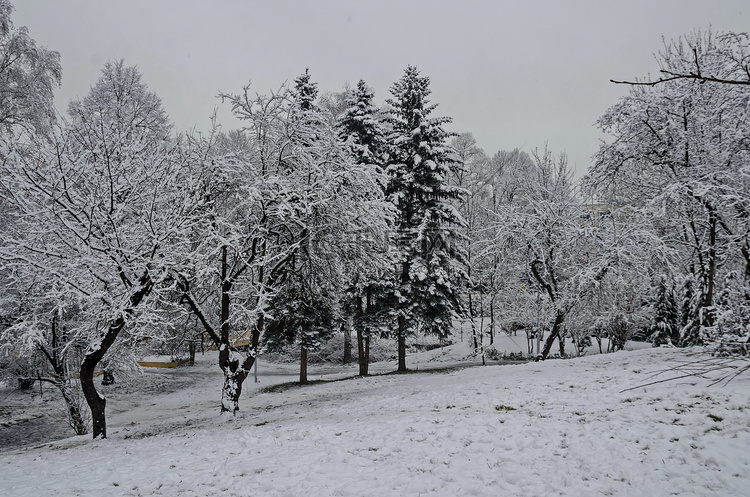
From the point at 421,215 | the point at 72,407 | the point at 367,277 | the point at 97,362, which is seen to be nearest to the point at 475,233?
the point at 421,215

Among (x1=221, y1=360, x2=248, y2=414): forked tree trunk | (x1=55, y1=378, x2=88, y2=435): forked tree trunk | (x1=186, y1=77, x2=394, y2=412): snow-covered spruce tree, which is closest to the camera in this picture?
(x1=186, y1=77, x2=394, y2=412): snow-covered spruce tree

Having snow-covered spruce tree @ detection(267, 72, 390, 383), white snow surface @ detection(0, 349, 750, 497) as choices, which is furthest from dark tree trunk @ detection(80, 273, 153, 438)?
snow-covered spruce tree @ detection(267, 72, 390, 383)

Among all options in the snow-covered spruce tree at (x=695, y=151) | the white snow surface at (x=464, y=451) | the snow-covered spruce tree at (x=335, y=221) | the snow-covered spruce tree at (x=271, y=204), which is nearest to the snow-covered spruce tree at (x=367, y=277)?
the snow-covered spruce tree at (x=335, y=221)

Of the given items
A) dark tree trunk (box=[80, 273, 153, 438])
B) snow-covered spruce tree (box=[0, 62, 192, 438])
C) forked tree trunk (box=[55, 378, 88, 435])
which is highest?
snow-covered spruce tree (box=[0, 62, 192, 438])

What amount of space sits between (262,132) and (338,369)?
19214mm

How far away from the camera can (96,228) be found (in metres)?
9.80

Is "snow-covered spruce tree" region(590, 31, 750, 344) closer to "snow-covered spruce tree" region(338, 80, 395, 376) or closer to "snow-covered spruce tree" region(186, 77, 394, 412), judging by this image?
"snow-covered spruce tree" region(186, 77, 394, 412)

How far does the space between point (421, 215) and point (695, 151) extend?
1155 cm

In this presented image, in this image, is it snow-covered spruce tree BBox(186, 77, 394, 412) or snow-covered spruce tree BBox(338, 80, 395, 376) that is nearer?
snow-covered spruce tree BBox(186, 77, 394, 412)

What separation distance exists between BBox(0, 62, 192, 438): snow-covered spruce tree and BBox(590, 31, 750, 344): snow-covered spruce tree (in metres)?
11.7

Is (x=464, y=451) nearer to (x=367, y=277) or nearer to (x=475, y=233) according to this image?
(x=367, y=277)

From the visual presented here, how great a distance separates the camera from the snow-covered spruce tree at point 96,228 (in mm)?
8883

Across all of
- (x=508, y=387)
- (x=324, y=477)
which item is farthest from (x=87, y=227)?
(x=508, y=387)

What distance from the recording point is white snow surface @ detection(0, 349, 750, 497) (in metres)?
5.09
